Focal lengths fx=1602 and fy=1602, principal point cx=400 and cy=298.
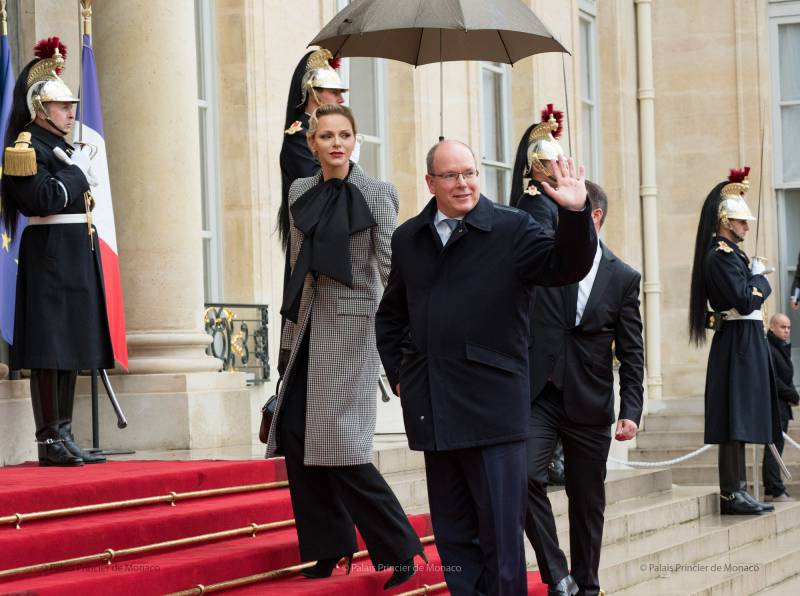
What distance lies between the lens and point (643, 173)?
17109mm

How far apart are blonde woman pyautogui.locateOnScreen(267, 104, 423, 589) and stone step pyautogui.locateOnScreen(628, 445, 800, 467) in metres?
8.19

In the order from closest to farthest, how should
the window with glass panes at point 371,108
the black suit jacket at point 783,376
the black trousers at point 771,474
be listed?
the black trousers at point 771,474 < the window with glass panes at point 371,108 < the black suit jacket at point 783,376

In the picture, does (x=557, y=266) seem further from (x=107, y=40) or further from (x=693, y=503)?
(x=693, y=503)

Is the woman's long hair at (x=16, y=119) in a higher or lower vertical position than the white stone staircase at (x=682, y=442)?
higher

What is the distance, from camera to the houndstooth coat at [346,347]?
222 inches

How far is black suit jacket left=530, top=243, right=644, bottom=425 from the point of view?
633 centimetres

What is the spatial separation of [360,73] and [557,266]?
7.58 meters

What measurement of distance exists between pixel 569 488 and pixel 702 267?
4196 millimetres

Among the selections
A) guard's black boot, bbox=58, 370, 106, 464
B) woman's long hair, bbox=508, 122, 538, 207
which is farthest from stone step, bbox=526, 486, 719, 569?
guard's black boot, bbox=58, 370, 106, 464

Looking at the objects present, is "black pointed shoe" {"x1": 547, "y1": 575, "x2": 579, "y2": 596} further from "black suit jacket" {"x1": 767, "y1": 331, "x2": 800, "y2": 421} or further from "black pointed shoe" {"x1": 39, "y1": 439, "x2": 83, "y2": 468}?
"black suit jacket" {"x1": 767, "y1": 331, "x2": 800, "y2": 421}

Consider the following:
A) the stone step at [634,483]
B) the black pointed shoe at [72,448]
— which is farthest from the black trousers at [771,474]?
the black pointed shoe at [72,448]

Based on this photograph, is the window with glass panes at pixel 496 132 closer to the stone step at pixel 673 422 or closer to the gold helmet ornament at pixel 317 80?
the stone step at pixel 673 422

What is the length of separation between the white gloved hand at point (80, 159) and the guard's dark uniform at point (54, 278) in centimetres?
3

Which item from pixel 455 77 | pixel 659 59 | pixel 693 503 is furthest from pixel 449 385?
pixel 659 59
